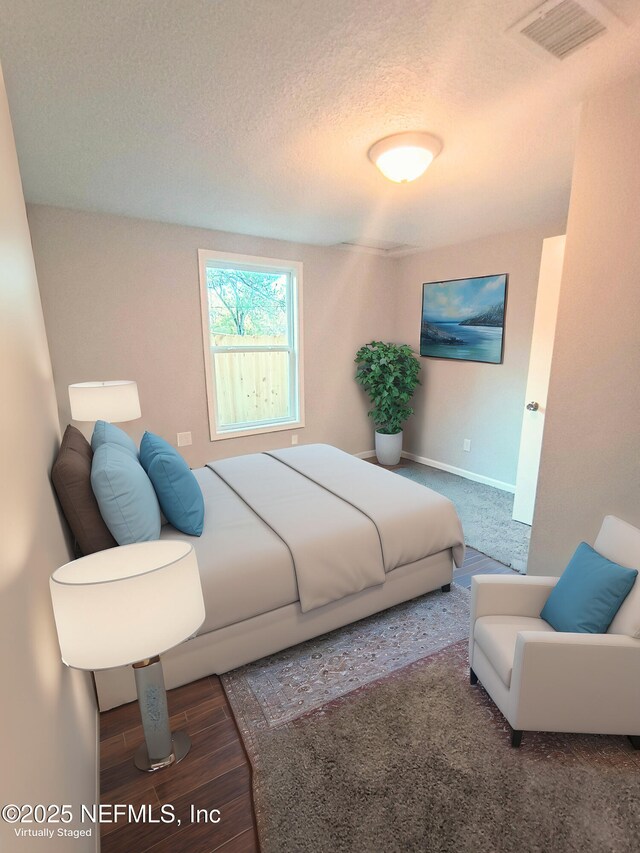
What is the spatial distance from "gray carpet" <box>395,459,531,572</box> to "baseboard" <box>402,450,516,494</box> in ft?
0.15

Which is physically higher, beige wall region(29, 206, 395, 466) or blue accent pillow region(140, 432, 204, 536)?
beige wall region(29, 206, 395, 466)

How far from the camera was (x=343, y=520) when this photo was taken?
81.0 inches

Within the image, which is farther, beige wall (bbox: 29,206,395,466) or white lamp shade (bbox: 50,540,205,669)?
beige wall (bbox: 29,206,395,466)

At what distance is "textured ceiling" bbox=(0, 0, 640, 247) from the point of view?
1.28 m

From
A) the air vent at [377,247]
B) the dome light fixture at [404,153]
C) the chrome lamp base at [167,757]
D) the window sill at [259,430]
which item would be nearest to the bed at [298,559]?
the chrome lamp base at [167,757]

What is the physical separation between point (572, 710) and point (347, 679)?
2.86 ft

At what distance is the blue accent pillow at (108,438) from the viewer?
74.4 inches

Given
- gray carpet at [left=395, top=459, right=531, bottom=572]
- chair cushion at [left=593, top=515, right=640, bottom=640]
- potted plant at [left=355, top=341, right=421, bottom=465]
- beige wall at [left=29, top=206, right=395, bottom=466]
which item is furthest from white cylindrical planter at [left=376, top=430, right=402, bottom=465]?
chair cushion at [left=593, top=515, right=640, bottom=640]

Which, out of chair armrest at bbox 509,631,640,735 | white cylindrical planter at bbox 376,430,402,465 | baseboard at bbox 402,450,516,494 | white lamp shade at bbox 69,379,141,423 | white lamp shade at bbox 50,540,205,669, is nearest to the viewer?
white lamp shade at bbox 50,540,205,669

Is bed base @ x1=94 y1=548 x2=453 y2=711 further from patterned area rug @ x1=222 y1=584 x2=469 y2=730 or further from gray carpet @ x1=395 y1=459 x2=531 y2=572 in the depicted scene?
gray carpet @ x1=395 y1=459 x2=531 y2=572

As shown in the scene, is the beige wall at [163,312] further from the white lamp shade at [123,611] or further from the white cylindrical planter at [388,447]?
the white lamp shade at [123,611]

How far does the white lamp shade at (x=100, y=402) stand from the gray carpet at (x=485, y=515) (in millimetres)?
2657

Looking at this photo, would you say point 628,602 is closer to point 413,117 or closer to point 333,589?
point 333,589

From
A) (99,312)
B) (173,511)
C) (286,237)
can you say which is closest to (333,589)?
(173,511)
